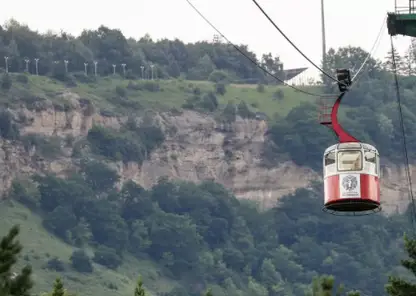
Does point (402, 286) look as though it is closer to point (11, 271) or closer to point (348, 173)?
point (348, 173)

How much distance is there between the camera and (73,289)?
168 m

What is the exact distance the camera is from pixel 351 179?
47.3 meters

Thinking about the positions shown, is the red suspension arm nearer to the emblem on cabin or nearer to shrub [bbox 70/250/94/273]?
the emblem on cabin

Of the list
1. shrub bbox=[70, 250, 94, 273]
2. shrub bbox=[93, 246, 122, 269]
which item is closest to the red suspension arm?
shrub bbox=[70, 250, 94, 273]

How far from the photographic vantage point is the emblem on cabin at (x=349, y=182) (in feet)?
154

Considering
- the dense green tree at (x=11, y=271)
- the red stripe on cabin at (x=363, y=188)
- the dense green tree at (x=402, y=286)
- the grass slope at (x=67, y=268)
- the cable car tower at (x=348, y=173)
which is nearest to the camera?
the dense green tree at (x=11, y=271)

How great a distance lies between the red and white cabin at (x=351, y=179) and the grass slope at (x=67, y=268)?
4421 inches

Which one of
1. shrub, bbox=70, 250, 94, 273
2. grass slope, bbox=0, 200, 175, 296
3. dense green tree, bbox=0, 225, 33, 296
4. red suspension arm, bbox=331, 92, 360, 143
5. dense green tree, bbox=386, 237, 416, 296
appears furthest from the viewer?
shrub, bbox=70, 250, 94, 273

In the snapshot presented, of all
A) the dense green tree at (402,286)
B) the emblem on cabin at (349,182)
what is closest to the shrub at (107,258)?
the dense green tree at (402,286)

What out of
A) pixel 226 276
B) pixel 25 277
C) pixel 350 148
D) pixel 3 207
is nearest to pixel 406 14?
pixel 350 148

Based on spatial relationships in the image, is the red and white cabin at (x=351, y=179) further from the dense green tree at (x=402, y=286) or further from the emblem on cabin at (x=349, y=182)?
the dense green tree at (x=402, y=286)

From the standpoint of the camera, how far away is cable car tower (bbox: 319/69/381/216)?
1837 inches

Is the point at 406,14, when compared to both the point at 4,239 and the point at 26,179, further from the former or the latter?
the point at 26,179

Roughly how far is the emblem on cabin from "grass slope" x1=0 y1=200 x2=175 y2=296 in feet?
370
